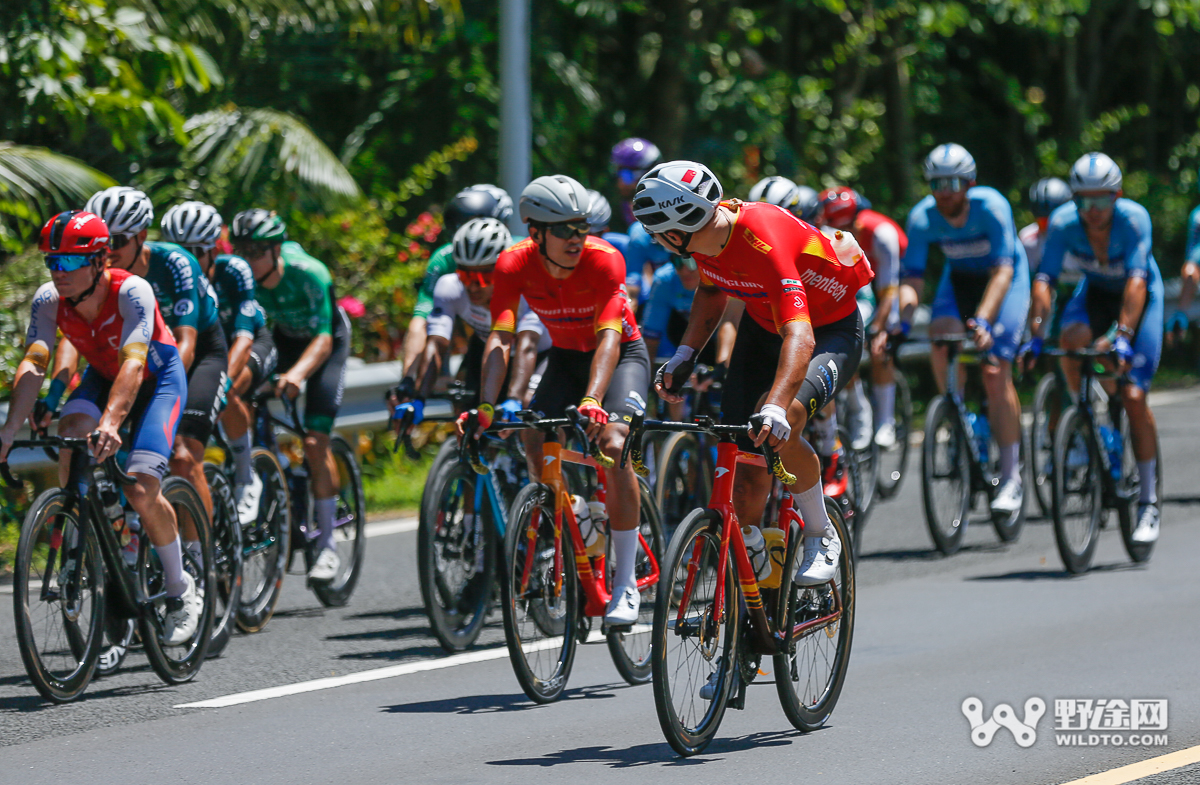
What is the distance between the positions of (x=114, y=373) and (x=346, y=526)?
7.48ft

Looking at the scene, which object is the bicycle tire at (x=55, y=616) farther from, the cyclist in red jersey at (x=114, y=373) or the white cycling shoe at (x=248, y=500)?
the white cycling shoe at (x=248, y=500)

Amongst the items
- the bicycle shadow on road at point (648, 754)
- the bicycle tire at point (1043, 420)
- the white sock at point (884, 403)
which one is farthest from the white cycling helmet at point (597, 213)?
the bicycle shadow on road at point (648, 754)

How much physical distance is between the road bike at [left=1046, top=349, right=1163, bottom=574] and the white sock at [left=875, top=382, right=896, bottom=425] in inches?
88.2

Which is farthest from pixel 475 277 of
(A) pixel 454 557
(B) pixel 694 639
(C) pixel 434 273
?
(B) pixel 694 639

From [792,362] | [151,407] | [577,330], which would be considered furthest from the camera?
[577,330]

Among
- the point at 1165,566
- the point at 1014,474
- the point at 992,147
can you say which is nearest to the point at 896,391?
the point at 1014,474

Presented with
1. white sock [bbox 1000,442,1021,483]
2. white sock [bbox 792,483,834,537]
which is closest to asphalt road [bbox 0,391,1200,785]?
A: white sock [bbox 792,483,834,537]

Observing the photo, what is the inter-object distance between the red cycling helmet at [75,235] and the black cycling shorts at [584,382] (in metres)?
1.98

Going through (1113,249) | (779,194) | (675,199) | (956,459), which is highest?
(779,194)

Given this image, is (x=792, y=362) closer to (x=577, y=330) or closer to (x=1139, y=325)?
Result: (x=577, y=330)

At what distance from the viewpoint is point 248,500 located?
27.9 ft

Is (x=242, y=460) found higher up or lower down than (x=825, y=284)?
lower down

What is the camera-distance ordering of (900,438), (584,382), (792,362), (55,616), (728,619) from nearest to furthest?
(792,362), (728,619), (55,616), (584,382), (900,438)

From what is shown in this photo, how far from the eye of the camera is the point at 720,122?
18.1m
